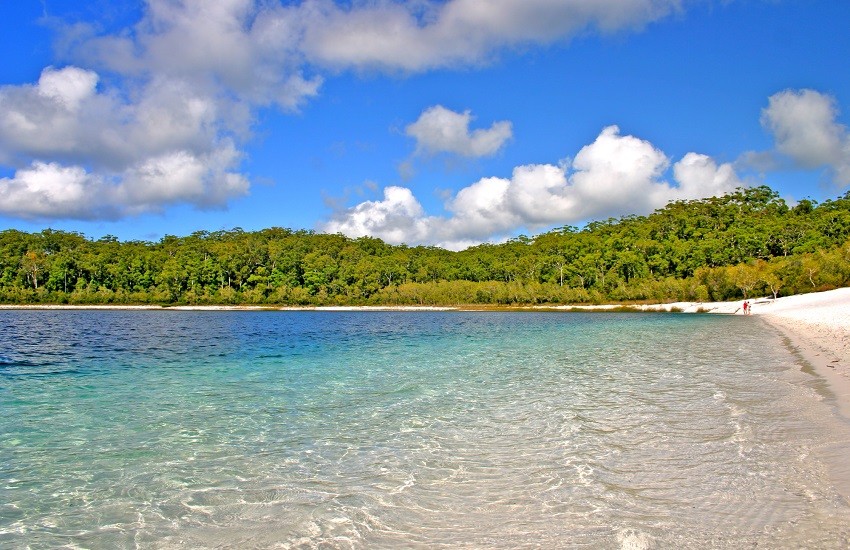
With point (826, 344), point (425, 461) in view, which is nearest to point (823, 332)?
point (826, 344)

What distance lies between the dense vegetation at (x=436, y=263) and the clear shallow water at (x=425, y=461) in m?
96.9

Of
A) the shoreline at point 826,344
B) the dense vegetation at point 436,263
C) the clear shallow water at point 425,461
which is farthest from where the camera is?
the dense vegetation at point 436,263

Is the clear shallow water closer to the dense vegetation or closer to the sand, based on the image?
the sand

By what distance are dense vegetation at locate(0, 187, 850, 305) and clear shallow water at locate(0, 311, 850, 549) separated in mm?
96937

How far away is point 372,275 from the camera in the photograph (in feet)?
496

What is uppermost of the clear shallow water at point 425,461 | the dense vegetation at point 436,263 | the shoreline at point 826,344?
the dense vegetation at point 436,263

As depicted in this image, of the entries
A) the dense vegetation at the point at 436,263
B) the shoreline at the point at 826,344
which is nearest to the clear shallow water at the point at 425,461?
the shoreline at the point at 826,344

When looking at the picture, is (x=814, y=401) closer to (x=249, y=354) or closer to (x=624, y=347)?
(x=624, y=347)

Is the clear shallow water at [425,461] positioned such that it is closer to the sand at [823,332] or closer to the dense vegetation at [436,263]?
the sand at [823,332]

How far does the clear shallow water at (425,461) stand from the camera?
19.1 feet

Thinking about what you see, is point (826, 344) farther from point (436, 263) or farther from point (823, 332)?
point (436, 263)

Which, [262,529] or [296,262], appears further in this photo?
[296,262]

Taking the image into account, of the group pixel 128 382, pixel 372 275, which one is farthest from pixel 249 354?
pixel 372 275

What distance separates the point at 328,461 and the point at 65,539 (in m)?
3.64
